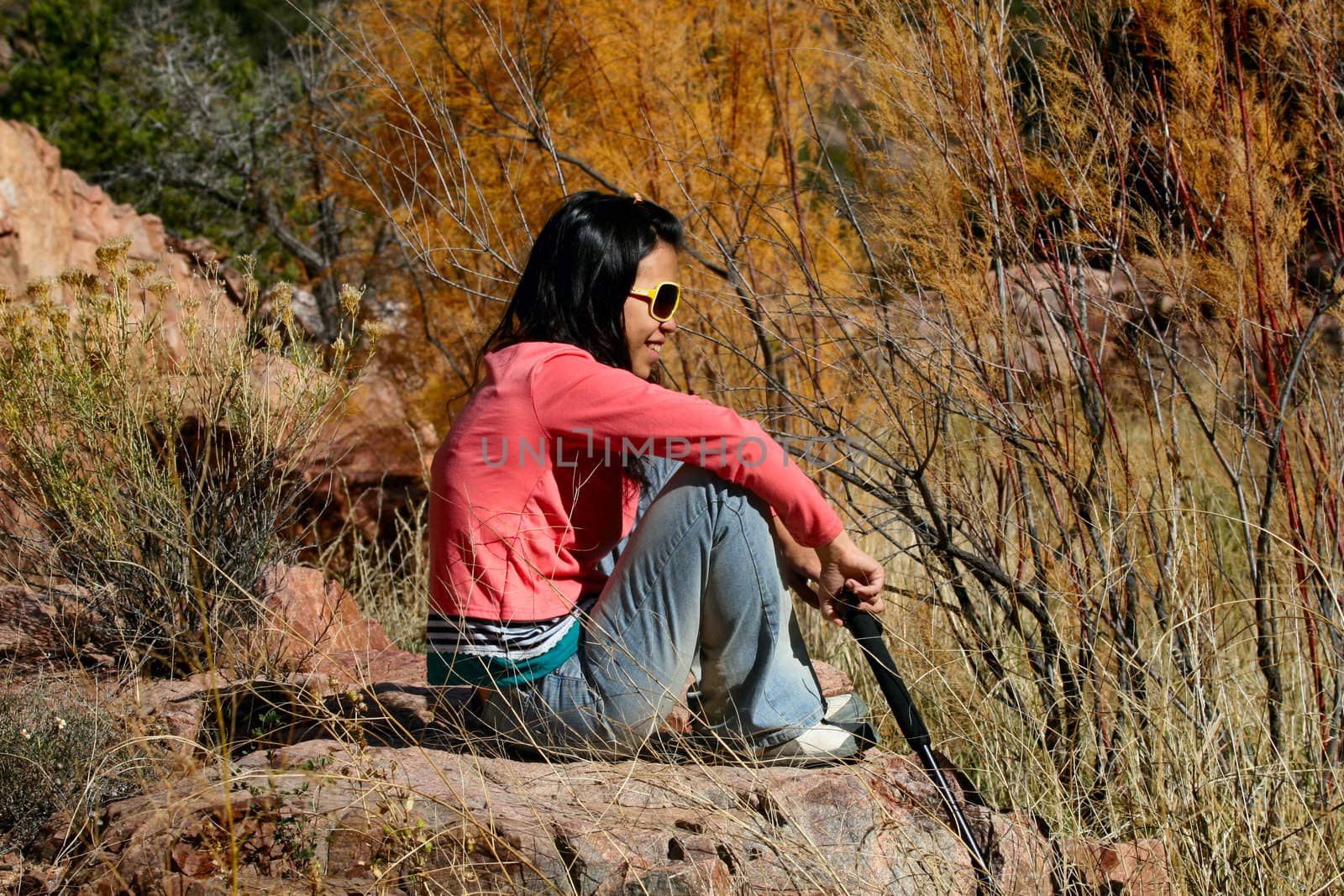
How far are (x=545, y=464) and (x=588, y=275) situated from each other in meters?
0.36

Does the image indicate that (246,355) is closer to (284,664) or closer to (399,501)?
(284,664)

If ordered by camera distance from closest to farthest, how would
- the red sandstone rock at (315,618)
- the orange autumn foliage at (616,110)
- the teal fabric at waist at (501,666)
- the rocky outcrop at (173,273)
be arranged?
the teal fabric at waist at (501,666) < the red sandstone rock at (315,618) < the orange autumn foliage at (616,110) < the rocky outcrop at (173,273)

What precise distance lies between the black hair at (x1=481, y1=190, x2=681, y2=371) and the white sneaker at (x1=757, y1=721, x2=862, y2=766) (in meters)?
0.73

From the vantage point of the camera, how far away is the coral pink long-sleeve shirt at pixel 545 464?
1.93 metres

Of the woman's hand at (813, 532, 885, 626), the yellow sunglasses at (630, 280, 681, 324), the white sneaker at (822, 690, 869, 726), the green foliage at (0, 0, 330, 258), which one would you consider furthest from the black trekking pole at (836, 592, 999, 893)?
the green foliage at (0, 0, 330, 258)

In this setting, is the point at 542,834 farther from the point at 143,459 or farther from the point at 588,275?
the point at 143,459

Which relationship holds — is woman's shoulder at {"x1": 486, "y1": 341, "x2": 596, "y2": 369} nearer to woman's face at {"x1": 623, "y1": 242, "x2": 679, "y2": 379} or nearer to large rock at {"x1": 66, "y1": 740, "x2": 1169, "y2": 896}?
woman's face at {"x1": 623, "y1": 242, "x2": 679, "y2": 379}

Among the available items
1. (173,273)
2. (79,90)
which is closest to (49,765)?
(173,273)

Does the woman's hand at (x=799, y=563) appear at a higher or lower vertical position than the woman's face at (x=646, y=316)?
lower

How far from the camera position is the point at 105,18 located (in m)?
7.74

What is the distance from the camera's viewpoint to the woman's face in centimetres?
217

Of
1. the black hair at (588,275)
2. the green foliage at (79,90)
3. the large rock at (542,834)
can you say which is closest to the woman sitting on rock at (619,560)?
the black hair at (588,275)

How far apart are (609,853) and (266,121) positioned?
664 cm

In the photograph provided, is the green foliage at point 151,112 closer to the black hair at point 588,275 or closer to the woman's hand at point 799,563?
the black hair at point 588,275
